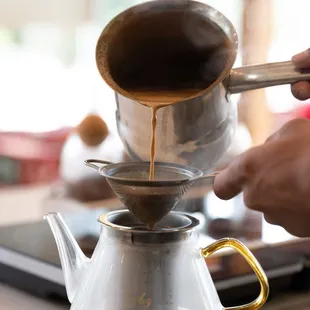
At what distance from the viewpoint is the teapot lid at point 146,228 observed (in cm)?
59

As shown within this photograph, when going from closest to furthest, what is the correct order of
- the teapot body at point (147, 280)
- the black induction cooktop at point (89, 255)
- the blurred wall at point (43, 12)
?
the teapot body at point (147, 280)
the black induction cooktop at point (89, 255)
the blurred wall at point (43, 12)

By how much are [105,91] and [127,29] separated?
33.4 inches

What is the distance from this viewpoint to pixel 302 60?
2.28ft

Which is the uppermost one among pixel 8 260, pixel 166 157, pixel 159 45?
pixel 159 45

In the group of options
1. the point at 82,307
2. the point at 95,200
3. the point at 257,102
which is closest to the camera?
the point at 82,307

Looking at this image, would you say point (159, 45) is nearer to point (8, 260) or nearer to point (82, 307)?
point (82, 307)

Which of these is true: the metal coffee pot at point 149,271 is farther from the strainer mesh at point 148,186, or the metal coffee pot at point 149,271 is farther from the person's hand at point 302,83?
the person's hand at point 302,83

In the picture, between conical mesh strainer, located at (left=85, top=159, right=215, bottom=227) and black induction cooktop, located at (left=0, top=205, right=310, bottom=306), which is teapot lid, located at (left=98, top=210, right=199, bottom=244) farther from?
black induction cooktop, located at (left=0, top=205, right=310, bottom=306)

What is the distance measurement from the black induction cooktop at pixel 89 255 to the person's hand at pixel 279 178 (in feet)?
0.67

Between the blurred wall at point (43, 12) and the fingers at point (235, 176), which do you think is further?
the blurred wall at point (43, 12)

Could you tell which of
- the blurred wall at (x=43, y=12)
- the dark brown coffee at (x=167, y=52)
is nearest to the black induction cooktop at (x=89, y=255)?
the dark brown coffee at (x=167, y=52)

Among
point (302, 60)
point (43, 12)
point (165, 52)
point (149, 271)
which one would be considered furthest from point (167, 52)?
point (43, 12)

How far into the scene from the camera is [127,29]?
2.21ft

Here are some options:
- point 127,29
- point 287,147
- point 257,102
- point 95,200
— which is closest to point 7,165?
point 95,200
